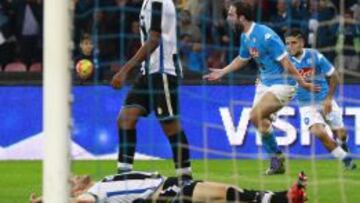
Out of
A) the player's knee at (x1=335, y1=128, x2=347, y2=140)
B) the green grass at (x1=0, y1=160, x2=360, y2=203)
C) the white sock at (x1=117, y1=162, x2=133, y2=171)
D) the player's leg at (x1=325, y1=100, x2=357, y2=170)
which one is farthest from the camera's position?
the player's knee at (x1=335, y1=128, x2=347, y2=140)

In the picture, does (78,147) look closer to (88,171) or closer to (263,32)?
(88,171)

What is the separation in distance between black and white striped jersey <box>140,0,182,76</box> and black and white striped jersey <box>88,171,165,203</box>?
70.9 inches

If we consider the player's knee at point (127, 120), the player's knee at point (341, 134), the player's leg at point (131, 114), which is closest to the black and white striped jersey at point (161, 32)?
the player's leg at point (131, 114)

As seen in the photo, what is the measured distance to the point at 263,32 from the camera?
11.6 meters

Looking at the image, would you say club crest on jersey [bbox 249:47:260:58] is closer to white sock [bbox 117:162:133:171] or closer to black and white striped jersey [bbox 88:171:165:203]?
white sock [bbox 117:162:133:171]

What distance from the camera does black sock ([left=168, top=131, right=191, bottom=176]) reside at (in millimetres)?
9609

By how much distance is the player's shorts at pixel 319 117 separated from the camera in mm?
12219

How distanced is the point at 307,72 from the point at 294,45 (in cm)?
35

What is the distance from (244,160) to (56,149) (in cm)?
835

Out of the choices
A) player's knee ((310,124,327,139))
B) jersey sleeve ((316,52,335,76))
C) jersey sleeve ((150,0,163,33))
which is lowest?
player's knee ((310,124,327,139))

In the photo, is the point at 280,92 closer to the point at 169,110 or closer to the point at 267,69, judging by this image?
the point at 267,69

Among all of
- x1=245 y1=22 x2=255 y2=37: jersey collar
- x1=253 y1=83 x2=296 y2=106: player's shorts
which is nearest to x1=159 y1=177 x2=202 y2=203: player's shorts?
x1=245 y1=22 x2=255 y2=37: jersey collar

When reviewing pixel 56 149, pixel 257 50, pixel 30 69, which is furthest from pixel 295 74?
pixel 56 149

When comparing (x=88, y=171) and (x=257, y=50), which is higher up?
(x=257, y=50)
